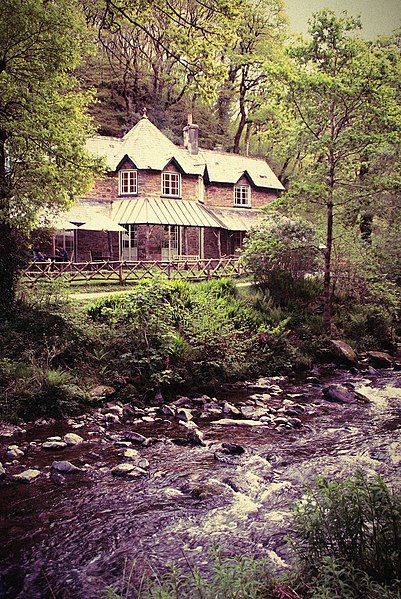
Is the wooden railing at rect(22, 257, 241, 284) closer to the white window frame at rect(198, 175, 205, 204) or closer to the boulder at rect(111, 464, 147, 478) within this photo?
the white window frame at rect(198, 175, 205, 204)

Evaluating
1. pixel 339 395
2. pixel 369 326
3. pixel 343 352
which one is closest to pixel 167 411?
pixel 339 395

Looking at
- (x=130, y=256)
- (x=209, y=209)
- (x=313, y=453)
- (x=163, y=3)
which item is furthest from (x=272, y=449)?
(x=209, y=209)

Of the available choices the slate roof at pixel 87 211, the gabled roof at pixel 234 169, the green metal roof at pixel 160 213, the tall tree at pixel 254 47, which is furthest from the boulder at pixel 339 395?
the tall tree at pixel 254 47

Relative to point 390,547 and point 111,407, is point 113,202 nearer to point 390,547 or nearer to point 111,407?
point 111,407

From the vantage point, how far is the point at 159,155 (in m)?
19.8

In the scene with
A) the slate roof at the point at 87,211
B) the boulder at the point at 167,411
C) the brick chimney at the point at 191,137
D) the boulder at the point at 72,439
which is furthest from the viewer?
the brick chimney at the point at 191,137

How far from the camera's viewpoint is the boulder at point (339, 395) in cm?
680

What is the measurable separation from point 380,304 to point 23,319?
7385 mm

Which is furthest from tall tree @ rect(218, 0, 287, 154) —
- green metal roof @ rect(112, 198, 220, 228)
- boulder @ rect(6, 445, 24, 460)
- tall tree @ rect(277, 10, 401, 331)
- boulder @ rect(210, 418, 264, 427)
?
boulder @ rect(6, 445, 24, 460)

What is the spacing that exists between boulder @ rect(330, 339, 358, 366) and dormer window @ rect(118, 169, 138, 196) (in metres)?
12.5

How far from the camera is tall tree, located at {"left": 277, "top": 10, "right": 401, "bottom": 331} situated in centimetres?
852

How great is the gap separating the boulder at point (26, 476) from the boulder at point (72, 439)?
80 cm

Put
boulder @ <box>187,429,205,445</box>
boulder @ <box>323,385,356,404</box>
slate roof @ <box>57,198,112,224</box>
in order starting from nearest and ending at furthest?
boulder @ <box>187,429,205,445</box> → boulder @ <box>323,385,356,404</box> → slate roof @ <box>57,198,112,224</box>

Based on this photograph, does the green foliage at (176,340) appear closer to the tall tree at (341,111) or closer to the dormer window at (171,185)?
the tall tree at (341,111)
